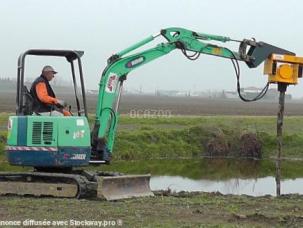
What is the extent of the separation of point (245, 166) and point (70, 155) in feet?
45.8

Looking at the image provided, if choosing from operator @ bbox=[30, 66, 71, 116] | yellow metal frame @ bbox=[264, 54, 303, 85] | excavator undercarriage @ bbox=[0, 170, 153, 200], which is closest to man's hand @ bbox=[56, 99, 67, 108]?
operator @ bbox=[30, 66, 71, 116]

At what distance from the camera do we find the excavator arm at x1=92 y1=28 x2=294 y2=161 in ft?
42.7

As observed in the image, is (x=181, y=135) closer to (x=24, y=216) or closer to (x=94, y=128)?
(x=94, y=128)

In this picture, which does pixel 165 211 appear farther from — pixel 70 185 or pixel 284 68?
pixel 284 68

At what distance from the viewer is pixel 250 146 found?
28.5 meters

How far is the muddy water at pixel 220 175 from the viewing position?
59.2 ft

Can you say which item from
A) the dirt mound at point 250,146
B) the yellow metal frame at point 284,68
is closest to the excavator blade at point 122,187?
the yellow metal frame at point 284,68

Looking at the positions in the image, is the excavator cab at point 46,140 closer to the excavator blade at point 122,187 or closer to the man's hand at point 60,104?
the man's hand at point 60,104

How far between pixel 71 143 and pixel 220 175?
1053 centimetres

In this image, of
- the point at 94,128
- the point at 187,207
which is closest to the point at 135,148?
the point at 94,128

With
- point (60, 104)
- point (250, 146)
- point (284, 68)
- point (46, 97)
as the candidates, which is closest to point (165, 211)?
point (60, 104)

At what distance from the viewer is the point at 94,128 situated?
1310 cm

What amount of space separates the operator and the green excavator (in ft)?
0.45

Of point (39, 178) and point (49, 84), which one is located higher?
point (49, 84)
